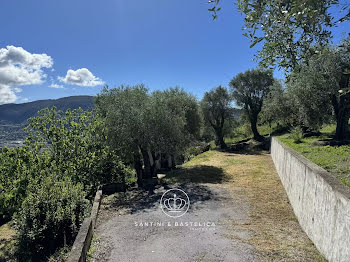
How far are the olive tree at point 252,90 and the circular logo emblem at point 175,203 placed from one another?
947 inches

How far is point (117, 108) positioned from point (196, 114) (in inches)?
444

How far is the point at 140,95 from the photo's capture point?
15.6 metres

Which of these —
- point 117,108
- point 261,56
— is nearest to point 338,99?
point 261,56

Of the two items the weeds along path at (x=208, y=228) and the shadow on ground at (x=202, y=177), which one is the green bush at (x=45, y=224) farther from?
the shadow on ground at (x=202, y=177)

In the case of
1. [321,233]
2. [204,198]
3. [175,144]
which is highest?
[175,144]

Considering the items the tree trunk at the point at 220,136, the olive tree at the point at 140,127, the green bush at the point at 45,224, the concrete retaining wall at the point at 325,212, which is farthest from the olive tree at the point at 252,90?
the green bush at the point at 45,224

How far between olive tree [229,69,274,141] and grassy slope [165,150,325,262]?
1849 centimetres

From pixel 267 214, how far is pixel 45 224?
7.52 m

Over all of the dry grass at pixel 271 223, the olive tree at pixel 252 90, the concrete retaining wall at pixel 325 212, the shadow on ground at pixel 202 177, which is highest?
the olive tree at pixel 252 90

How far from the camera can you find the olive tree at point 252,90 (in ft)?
107

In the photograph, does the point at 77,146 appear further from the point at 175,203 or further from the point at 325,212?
the point at 325,212

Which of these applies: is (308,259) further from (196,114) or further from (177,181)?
(196,114)

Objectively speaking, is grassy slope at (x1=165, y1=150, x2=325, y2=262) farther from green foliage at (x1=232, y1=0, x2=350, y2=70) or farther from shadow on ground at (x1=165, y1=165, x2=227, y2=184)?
green foliage at (x1=232, y1=0, x2=350, y2=70)

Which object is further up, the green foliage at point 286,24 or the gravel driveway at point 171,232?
the green foliage at point 286,24
